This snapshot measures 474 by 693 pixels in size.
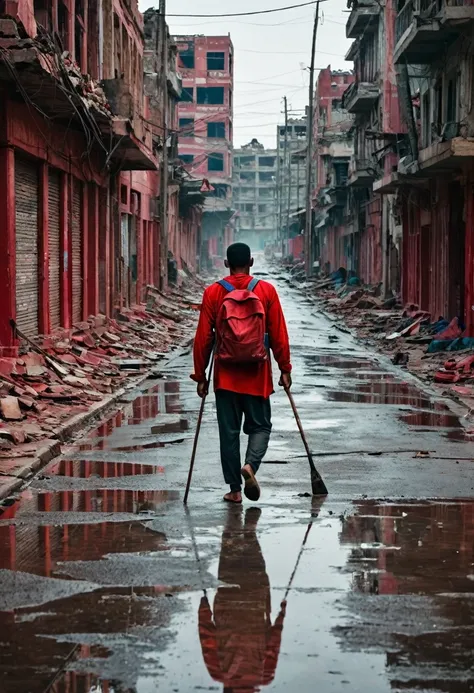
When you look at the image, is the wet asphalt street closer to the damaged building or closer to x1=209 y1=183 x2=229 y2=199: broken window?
the damaged building

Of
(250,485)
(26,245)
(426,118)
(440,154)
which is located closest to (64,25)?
(26,245)

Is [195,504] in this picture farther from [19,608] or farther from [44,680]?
[44,680]

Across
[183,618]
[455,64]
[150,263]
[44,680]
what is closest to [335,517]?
[183,618]

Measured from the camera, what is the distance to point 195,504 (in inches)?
359

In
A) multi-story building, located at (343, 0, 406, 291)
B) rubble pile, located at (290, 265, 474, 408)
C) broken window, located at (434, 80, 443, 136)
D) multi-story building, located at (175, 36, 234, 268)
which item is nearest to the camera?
rubble pile, located at (290, 265, 474, 408)

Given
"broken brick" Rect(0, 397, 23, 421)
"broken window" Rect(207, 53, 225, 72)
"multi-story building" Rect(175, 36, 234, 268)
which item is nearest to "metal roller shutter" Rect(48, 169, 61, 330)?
"broken brick" Rect(0, 397, 23, 421)

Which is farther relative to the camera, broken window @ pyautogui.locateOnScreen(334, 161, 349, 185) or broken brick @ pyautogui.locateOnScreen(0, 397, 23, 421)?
broken window @ pyautogui.locateOnScreen(334, 161, 349, 185)

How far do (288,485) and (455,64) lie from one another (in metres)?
20.8

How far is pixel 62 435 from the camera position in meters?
13.0

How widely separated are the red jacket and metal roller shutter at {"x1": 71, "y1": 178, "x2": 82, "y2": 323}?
15.4 meters

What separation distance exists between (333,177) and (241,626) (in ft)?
216

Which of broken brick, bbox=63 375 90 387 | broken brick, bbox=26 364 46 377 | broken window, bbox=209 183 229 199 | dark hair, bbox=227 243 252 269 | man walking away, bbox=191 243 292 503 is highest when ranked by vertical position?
broken window, bbox=209 183 229 199

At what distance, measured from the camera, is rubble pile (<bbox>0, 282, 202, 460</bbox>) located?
13.1m

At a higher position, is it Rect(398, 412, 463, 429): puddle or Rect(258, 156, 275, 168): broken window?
Rect(258, 156, 275, 168): broken window
